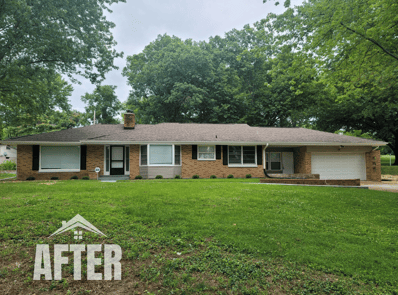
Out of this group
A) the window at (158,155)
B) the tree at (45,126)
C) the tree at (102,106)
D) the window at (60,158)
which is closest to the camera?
the window at (60,158)

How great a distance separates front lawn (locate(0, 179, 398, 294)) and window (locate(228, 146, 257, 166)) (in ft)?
31.7

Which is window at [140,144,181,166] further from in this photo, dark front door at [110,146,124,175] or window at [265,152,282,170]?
window at [265,152,282,170]

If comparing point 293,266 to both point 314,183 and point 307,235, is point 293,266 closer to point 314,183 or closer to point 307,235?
point 307,235

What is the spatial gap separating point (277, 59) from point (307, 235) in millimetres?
8943

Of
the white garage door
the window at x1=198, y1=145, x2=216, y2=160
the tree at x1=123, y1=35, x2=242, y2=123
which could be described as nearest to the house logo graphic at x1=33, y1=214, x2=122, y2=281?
→ the window at x1=198, y1=145, x2=216, y2=160

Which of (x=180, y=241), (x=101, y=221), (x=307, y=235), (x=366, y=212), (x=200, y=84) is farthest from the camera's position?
(x=200, y=84)

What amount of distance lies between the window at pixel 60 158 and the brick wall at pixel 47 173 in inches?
16.0

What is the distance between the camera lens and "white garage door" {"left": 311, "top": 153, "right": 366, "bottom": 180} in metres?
16.4

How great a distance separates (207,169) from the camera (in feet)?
52.0

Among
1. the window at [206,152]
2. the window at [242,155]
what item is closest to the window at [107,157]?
the window at [206,152]

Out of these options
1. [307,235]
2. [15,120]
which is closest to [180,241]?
[307,235]

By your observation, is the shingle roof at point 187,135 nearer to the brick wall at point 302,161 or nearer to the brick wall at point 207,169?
the brick wall at point 302,161

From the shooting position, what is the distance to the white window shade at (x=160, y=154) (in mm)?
15367

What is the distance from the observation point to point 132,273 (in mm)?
3207
